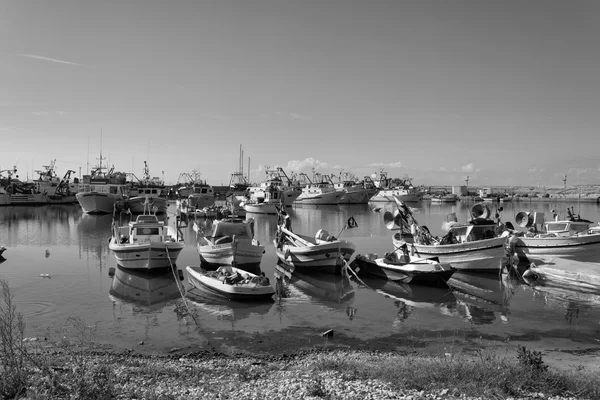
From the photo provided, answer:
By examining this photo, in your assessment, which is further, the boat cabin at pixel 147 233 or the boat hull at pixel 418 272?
the boat cabin at pixel 147 233

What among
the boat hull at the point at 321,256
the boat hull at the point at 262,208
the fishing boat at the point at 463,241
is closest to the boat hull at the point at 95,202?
the boat hull at the point at 262,208

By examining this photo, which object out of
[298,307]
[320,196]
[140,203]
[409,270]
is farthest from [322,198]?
[298,307]

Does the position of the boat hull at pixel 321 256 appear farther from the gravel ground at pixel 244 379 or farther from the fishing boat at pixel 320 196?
the fishing boat at pixel 320 196

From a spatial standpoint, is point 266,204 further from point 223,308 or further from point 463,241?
point 223,308

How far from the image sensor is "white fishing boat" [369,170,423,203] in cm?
11088

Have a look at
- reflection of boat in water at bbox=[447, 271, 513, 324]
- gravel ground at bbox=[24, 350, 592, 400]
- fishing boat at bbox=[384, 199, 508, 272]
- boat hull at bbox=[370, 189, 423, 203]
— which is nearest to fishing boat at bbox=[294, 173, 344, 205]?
boat hull at bbox=[370, 189, 423, 203]

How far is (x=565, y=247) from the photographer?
2481 centimetres

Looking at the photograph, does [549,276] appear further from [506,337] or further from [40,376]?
[40,376]

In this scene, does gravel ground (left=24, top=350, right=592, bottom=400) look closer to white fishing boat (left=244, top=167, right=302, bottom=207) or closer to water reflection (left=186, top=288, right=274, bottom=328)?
water reflection (left=186, top=288, right=274, bottom=328)

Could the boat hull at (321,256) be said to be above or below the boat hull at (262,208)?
above

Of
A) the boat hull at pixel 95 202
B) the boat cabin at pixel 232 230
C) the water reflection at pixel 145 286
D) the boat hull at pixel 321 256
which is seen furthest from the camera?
the boat hull at pixel 95 202

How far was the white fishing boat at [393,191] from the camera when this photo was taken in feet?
364

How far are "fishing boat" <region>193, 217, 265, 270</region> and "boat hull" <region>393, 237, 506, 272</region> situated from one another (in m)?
8.79

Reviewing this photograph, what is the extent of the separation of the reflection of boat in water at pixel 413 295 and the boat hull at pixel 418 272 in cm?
25
